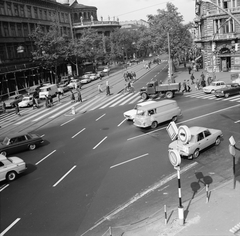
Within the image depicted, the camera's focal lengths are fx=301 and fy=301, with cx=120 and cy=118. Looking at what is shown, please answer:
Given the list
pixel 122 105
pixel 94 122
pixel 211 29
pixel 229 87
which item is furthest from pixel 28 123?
pixel 211 29

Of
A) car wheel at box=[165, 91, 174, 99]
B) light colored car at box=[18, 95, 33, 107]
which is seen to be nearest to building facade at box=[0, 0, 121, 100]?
light colored car at box=[18, 95, 33, 107]

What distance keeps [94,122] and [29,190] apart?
→ 48.6ft

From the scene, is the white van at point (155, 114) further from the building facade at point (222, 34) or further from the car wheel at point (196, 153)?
the building facade at point (222, 34)

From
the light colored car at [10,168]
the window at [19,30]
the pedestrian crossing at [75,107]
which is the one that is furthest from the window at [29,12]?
the light colored car at [10,168]

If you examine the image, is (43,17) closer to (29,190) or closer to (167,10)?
(167,10)

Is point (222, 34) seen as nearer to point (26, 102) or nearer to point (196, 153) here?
point (26, 102)

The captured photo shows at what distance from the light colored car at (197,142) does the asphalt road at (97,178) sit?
0.48 m

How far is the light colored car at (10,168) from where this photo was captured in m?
17.3

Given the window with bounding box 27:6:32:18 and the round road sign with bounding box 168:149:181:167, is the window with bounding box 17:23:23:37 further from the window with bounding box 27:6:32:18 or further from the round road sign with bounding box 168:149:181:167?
the round road sign with bounding box 168:149:181:167

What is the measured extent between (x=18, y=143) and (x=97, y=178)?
8.68 m

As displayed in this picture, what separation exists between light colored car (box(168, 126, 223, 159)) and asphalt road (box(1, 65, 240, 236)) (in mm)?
479

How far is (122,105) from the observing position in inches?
1496

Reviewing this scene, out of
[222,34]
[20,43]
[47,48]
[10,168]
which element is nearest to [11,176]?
[10,168]

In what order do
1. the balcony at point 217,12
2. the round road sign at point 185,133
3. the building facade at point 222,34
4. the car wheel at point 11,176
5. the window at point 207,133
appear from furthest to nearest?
the building facade at point 222,34 < the balcony at point 217,12 < the window at point 207,133 < the car wheel at point 11,176 < the round road sign at point 185,133
